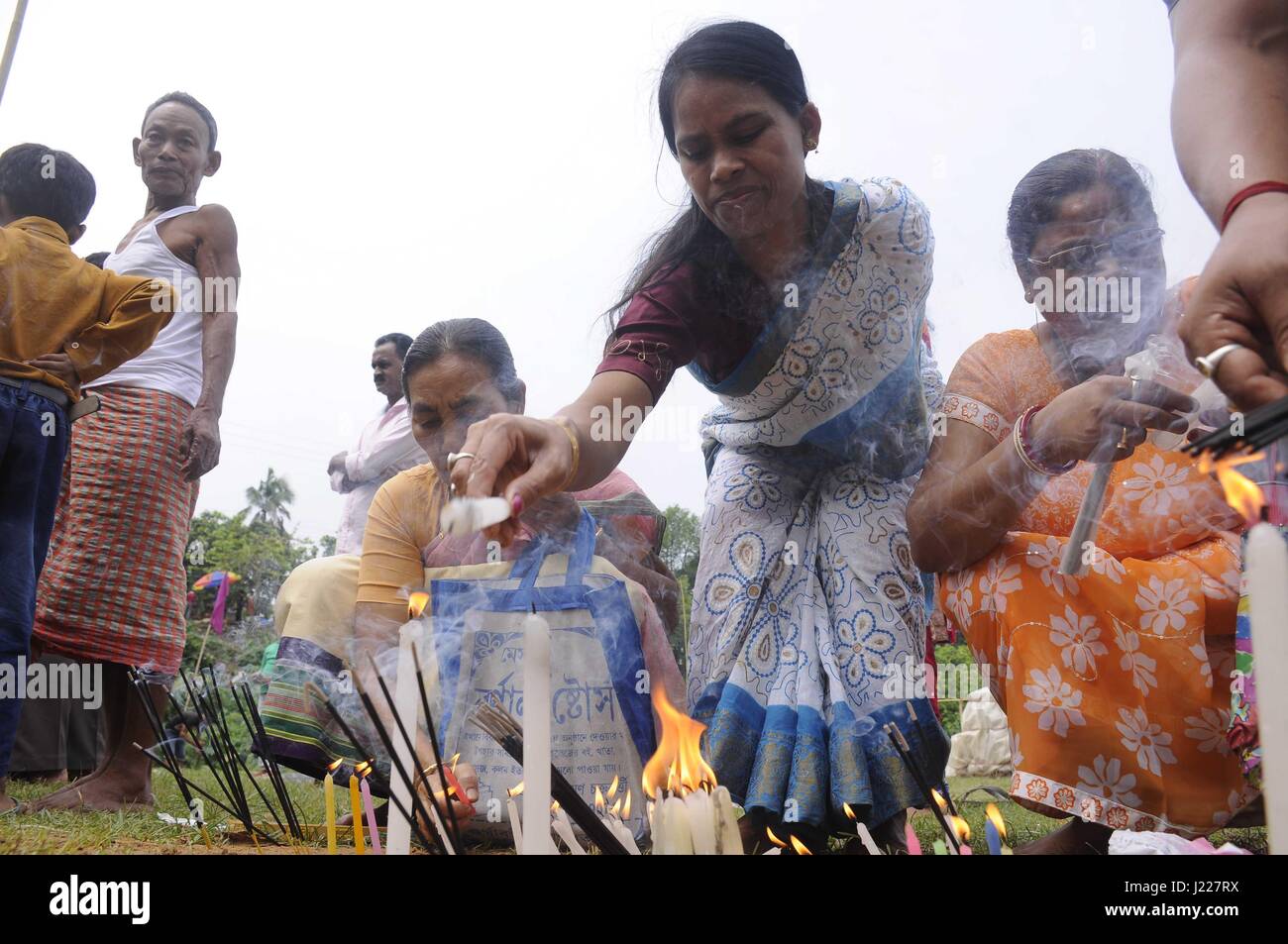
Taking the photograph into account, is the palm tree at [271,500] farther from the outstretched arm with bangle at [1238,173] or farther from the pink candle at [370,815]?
the outstretched arm with bangle at [1238,173]

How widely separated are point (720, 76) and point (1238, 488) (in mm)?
1579

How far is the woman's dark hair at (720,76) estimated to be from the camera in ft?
6.95

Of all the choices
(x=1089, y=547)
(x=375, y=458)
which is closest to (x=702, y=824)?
(x=1089, y=547)

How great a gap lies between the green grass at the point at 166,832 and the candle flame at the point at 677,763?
707 millimetres

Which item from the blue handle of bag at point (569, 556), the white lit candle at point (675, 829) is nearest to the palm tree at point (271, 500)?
the blue handle of bag at point (569, 556)

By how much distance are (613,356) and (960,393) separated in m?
0.80

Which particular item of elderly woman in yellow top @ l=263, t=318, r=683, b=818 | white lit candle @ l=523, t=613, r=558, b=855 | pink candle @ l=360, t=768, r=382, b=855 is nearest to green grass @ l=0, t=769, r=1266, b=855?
elderly woman in yellow top @ l=263, t=318, r=683, b=818

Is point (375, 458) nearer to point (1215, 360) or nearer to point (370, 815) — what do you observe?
point (370, 815)

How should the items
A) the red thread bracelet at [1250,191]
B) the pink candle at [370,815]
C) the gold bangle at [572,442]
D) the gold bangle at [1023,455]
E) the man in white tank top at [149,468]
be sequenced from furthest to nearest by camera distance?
the man in white tank top at [149,468]
the gold bangle at [1023,455]
the gold bangle at [572,442]
the pink candle at [370,815]
the red thread bracelet at [1250,191]

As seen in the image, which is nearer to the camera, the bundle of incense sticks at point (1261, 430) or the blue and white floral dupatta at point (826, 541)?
the bundle of incense sticks at point (1261, 430)

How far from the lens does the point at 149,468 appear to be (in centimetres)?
295

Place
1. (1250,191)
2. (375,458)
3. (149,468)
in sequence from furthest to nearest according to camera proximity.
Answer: (149,468)
(375,458)
(1250,191)

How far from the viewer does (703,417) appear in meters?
2.66
